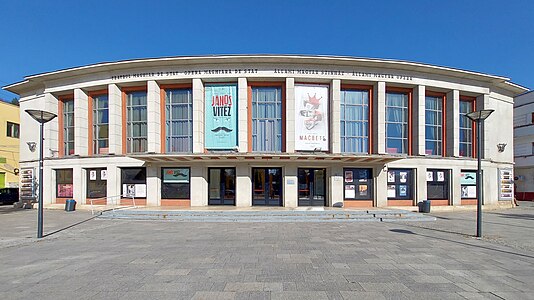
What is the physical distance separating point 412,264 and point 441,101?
18.4 meters

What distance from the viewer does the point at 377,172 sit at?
18.0m

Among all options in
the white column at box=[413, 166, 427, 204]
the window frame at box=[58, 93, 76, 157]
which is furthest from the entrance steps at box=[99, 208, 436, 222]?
the window frame at box=[58, 93, 76, 157]

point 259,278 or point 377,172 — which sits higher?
point 377,172

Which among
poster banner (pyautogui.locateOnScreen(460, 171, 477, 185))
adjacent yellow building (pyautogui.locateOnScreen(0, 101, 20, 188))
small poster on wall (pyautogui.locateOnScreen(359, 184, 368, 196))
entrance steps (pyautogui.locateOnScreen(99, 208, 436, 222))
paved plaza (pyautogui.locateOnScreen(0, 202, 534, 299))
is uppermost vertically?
adjacent yellow building (pyautogui.locateOnScreen(0, 101, 20, 188))

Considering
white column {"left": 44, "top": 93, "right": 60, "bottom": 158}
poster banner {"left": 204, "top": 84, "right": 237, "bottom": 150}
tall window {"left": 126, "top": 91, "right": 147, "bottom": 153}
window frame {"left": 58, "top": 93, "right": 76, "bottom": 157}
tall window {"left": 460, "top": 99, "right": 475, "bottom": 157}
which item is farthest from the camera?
window frame {"left": 58, "top": 93, "right": 76, "bottom": 157}

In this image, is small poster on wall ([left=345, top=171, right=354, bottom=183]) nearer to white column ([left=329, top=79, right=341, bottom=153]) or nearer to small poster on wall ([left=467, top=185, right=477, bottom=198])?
white column ([left=329, top=79, right=341, bottom=153])

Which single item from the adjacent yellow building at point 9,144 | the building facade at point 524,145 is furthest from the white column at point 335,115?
the adjacent yellow building at point 9,144

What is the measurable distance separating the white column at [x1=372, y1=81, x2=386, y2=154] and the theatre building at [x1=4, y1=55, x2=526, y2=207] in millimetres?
78

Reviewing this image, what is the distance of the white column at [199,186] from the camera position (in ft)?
58.0

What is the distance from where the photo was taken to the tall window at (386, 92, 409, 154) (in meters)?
19.0

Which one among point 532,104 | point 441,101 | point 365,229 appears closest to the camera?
point 365,229

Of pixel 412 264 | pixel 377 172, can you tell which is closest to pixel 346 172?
pixel 377 172

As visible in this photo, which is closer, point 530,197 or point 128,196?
point 128,196

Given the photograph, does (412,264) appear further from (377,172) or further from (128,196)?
(128,196)
